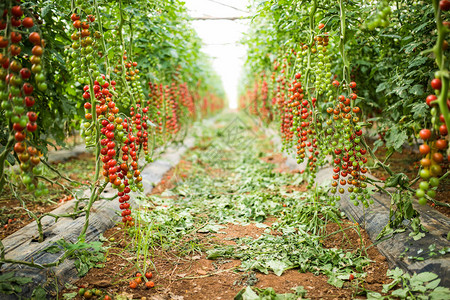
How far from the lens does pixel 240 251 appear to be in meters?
2.16

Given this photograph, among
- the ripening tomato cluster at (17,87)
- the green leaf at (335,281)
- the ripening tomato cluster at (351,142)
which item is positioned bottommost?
the green leaf at (335,281)

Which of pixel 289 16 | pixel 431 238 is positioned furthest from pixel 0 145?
pixel 431 238

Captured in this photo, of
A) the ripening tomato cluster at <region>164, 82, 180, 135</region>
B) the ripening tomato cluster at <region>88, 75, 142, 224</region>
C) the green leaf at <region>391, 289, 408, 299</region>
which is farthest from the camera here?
the ripening tomato cluster at <region>164, 82, 180, 135</region>

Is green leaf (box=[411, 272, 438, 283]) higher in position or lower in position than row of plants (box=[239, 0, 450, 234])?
lower

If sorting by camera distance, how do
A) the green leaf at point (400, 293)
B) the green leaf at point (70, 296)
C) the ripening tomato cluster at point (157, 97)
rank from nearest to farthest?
the green leaf at point (400, 293) < the green leaf at point (70, 296) < the ripening tomato cluster at point (157, 97)

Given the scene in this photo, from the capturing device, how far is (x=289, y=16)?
2.67 metres

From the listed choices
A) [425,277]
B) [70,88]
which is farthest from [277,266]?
[70,88]

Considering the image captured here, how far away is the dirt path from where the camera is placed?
1741mm

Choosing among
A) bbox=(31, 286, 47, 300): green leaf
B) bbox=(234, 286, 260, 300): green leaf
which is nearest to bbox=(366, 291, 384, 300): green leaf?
bbox=(234, 286, 260, 300): green leaf

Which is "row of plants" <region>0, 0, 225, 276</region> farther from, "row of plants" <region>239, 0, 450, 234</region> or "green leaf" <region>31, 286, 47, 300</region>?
"row of plants" <region>239, 0, 450, 234</region>

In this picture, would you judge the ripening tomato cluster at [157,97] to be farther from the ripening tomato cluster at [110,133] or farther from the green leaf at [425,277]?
the green leaf at [425,277]

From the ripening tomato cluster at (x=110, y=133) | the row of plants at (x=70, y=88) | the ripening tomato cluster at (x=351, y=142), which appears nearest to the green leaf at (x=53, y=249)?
the row of plants at (x=70, y=88)

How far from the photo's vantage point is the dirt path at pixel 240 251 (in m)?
1.74

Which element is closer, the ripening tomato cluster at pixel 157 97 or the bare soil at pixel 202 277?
the bare soil at pixel 202 277
